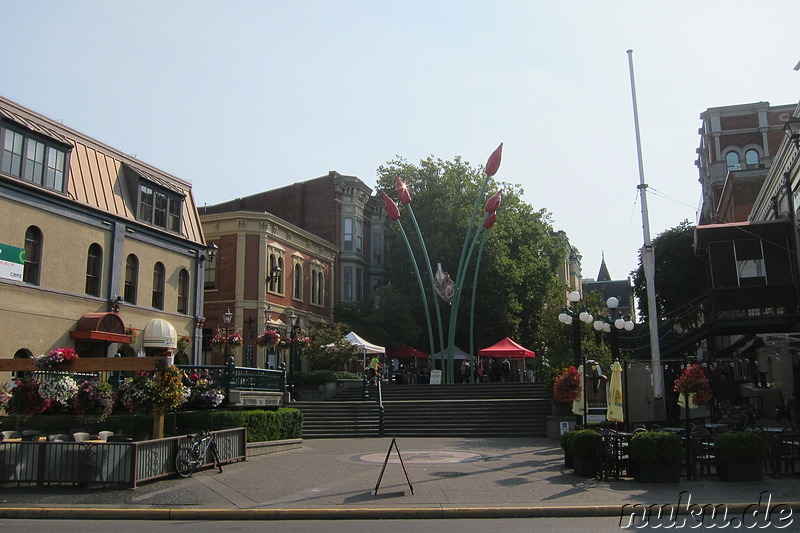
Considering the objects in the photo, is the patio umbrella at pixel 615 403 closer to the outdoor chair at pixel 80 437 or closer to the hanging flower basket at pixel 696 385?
the hanging flower basket at pixel 696 385

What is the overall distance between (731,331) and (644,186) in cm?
653

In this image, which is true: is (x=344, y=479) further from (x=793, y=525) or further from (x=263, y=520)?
(x=793, y=525)

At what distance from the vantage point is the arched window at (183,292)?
3234 cm

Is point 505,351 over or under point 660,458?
over

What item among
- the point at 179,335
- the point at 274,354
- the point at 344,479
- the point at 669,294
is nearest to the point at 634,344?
the point at 669,294

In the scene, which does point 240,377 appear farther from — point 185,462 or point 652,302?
point 652,302

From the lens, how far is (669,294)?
1903 inches

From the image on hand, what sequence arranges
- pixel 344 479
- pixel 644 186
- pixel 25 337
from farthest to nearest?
pixel 644 186
pixel 25 337
pixel 344 479

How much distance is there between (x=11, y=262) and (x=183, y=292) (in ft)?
33.6

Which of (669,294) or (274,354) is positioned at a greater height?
(669,294)

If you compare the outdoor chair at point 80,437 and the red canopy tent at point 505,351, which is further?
the red canopy tent at point 505,351

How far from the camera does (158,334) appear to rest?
1109 inches

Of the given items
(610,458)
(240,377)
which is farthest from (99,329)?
(610,458)

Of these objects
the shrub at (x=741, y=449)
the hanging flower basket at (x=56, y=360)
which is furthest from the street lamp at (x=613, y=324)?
the hanging flower basket at (x=56, y=360)
